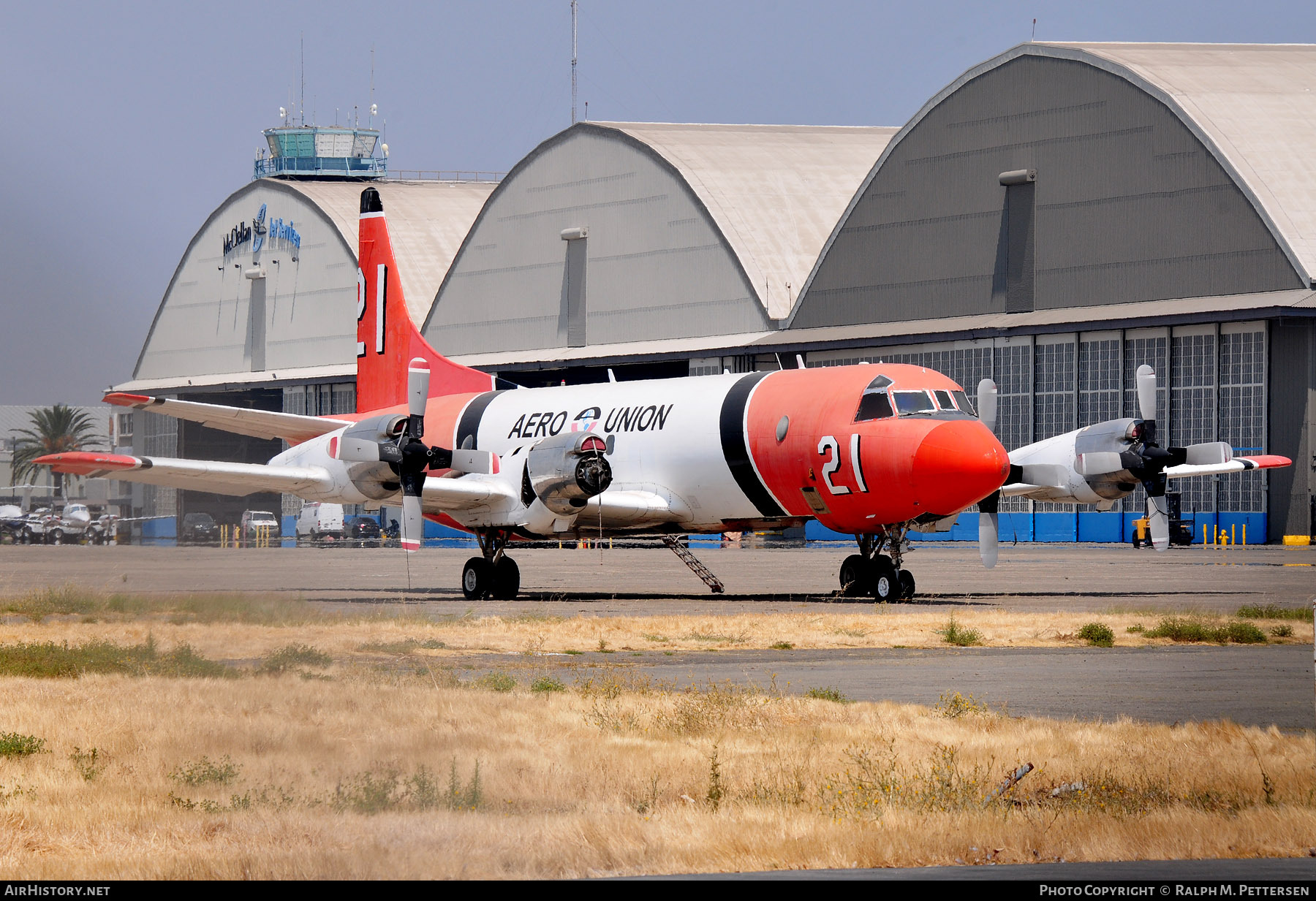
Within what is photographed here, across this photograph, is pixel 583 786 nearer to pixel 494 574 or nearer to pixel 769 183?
pixel 494 574

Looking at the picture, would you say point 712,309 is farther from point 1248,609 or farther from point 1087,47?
point 1248,609

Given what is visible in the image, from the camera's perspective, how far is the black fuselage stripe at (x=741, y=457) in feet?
104

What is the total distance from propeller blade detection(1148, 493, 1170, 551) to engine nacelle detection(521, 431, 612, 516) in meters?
11.6

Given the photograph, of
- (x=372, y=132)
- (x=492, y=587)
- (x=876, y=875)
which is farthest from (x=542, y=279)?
(x=876, y=875)

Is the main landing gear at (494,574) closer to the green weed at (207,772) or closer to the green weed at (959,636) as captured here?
the green weed at (959,636)

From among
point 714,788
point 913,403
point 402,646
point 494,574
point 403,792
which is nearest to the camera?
point 403,792

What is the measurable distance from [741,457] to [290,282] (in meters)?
66.7

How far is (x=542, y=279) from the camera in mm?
80750

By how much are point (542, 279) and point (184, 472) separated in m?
50.8

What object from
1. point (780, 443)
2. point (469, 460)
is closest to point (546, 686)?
point (780, 443)

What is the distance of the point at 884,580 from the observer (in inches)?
1215

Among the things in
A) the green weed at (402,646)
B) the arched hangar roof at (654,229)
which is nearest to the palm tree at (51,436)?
the green weed at (402,646)

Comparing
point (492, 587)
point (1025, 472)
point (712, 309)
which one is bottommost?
point (492, 587)

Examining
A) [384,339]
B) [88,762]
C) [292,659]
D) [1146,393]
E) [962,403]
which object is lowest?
[88,762]
